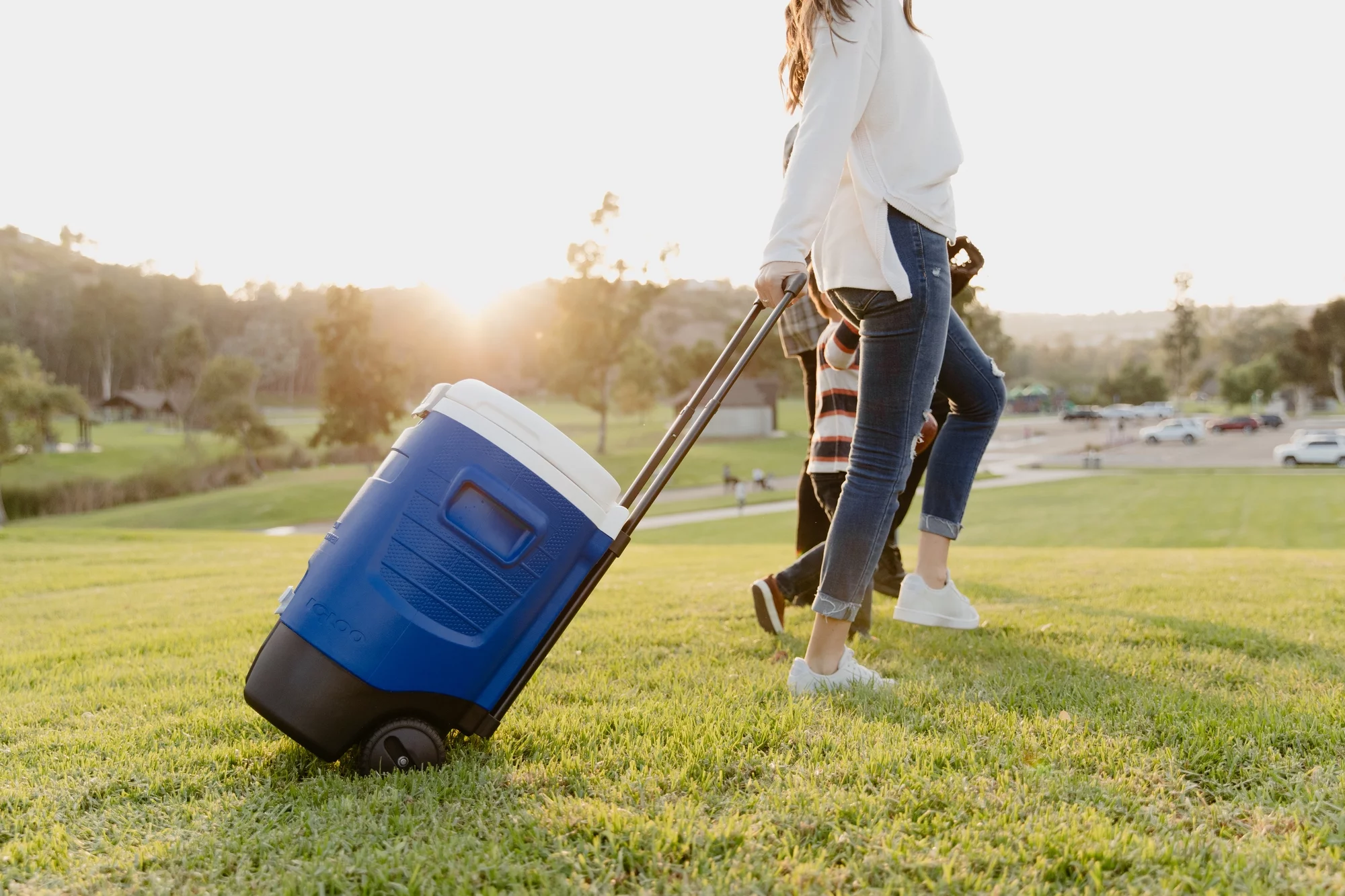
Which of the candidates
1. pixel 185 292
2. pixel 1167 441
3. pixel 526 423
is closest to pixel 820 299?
pixel 526 423

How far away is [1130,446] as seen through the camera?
168ft

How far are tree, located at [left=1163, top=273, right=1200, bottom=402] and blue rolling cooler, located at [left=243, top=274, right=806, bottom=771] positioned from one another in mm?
103800

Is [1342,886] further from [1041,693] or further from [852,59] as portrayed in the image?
[852,59]

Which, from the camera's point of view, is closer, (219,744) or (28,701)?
(219,744)

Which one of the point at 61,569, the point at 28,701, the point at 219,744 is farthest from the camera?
the point at 61,569

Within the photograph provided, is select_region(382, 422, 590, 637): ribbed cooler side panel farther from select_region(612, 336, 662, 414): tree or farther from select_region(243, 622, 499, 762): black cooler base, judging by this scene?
select_region(612, 336, 662, 414): tree

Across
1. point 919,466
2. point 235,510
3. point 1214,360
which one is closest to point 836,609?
point 919,466

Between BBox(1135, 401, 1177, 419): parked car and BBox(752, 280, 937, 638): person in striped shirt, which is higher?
BBox(752, 280, 937, 638): person in striped shirt

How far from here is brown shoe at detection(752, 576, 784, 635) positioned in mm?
3193

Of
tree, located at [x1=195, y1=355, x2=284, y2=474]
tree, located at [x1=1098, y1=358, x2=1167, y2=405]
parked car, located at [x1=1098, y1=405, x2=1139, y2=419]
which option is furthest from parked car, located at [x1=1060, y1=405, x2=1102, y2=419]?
tree, located at [x1=195, y1=355, x2=284, y2=474]

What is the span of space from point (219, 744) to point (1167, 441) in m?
59.5

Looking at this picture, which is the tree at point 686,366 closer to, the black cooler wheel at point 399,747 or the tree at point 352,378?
the tree at point 352,378

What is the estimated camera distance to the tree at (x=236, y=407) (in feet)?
149

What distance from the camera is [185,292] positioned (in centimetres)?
10425
